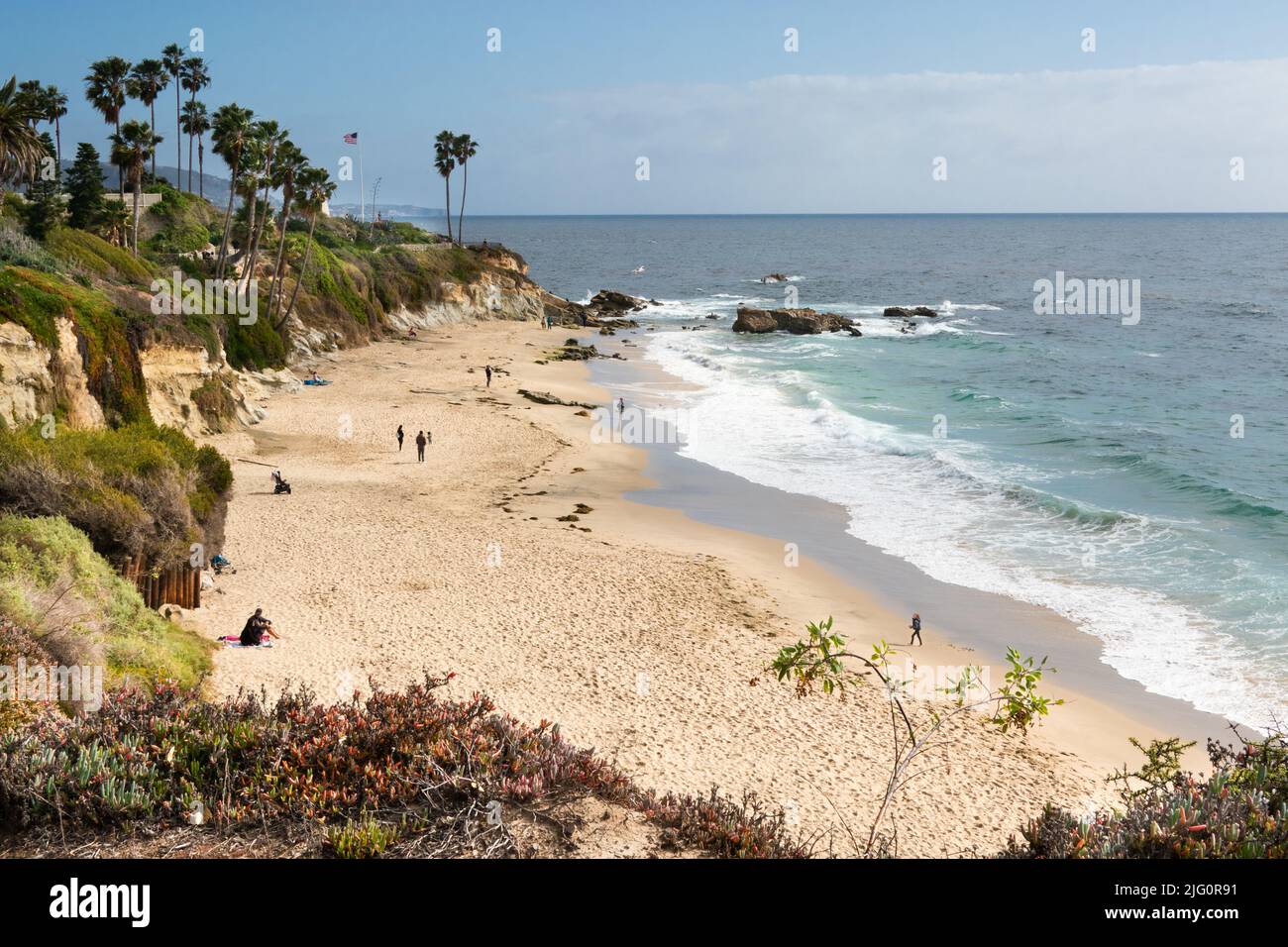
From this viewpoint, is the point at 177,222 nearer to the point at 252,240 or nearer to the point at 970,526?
the point at 252,240

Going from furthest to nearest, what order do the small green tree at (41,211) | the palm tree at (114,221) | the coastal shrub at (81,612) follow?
the palm tree at (114,221)
the small green tree at (41,211)
the coastal shrub at (81,612)

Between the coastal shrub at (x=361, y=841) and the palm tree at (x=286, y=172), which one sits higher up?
the palm tree at (x=286, y=172)

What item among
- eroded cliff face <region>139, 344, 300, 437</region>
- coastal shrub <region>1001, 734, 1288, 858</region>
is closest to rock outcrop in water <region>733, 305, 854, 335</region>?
eroded cliff face <region>139, 344, 300, 437</region>

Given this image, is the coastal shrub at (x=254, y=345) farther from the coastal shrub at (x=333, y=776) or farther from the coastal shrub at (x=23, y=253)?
the coastal shrub at (x=333, y=776)

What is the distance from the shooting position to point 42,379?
2408 centimetres

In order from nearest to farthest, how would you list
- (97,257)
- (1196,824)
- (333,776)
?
(1196,824)
(333,776)
(97,257)

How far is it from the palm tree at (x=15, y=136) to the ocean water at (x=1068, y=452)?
23331 mm

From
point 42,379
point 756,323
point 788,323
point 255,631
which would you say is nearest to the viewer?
point 255,631

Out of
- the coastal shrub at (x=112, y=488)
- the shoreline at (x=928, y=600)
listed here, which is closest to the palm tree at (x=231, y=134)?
the shoreline at (x=928, y=600)

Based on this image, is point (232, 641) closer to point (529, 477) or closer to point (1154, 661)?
point (529, 477)

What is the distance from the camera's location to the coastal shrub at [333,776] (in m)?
7.43

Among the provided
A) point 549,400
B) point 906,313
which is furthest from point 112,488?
point 906,313

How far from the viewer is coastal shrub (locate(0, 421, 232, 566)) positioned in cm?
1611

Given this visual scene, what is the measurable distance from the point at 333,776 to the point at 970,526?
22.5 m
